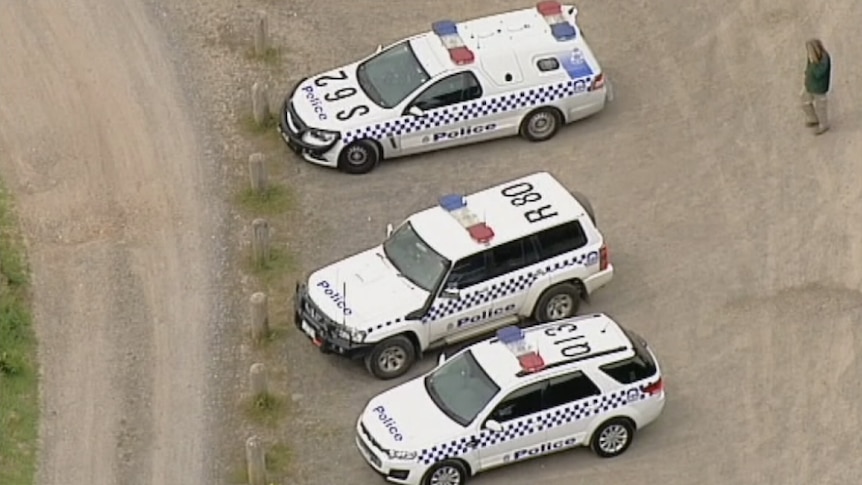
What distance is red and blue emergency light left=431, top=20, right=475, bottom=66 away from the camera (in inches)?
1326

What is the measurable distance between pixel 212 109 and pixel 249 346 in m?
5.56

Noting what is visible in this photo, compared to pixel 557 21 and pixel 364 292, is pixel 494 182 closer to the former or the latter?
pixel 557 21

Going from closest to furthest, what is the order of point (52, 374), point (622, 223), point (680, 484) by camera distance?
1. point (680, 484)
2. point (52, 374)
3. point (622, 223)

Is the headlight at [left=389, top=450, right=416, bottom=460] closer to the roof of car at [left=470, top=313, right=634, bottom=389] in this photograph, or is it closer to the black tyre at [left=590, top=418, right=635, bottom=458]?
the roof of car at [left=470, top=313, right=634, bottom=389]

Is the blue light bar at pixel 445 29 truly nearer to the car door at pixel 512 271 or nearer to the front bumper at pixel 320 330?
the car door at pixel 512 271

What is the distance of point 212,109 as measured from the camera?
35.5 metres

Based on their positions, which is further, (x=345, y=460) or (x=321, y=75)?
(x=321, y=75)

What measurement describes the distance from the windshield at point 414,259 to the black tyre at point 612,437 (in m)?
3.01

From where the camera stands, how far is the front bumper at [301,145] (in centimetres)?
3362

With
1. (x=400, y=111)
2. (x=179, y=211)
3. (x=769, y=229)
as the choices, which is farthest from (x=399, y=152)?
(x=769, y=229)

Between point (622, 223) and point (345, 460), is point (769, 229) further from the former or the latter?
point (345, 460)

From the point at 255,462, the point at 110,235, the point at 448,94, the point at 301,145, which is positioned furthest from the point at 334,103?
the point at 255,462

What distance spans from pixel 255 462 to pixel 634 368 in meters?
4.87

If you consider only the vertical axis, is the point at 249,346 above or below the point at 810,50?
below
